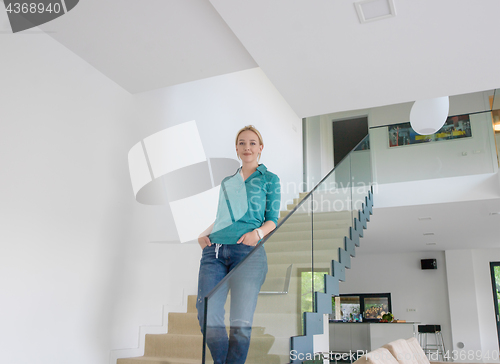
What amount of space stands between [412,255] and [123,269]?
866cm

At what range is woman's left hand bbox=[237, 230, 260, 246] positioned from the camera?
1.99m

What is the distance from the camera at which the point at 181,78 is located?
11.0ft

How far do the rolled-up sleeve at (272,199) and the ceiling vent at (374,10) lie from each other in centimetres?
116

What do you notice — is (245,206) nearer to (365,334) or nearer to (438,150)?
(438,150)

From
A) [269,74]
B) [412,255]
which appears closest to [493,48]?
[269,74]

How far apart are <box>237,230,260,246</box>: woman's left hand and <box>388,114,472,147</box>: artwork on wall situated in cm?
523

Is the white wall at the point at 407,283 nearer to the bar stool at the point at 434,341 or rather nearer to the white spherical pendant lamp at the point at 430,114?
the bar stool at the point at 434,341

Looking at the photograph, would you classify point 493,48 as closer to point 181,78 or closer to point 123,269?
point 181,78

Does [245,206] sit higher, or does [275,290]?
[245,206]

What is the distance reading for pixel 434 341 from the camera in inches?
369

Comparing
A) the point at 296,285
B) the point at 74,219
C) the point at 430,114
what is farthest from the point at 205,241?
the point at 430,114

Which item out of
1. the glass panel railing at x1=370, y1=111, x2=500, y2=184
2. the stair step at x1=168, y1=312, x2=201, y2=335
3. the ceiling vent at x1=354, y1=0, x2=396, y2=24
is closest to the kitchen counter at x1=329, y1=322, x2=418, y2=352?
the glass panel railing at x1=370, y1=111, x2=500, y2=184

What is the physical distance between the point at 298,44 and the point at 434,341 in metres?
8.85

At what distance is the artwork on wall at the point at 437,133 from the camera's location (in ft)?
20.7
